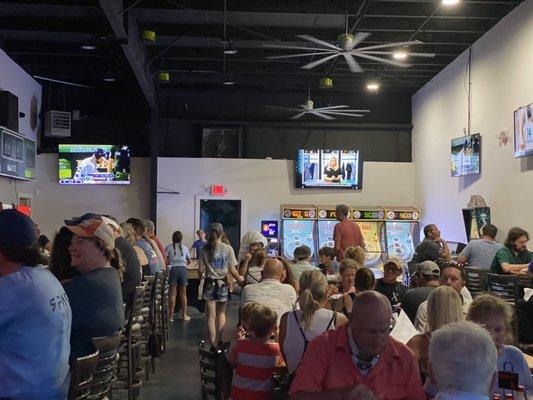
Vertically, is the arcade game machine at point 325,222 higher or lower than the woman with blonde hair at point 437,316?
higher

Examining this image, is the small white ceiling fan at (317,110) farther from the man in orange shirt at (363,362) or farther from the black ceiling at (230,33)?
the man in orange shirt at (363,362)

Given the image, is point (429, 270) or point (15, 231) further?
point (429, 270)

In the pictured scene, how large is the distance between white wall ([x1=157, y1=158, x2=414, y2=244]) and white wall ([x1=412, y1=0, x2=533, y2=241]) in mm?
1171

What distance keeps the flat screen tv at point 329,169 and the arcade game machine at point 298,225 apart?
2.33 ft

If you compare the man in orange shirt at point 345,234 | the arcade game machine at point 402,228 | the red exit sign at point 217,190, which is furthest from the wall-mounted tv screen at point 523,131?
the red exit sign at point 217,190

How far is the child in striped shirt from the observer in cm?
357

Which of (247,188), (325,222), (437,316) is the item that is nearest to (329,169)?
(325,222)

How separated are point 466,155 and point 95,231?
27.1 feet

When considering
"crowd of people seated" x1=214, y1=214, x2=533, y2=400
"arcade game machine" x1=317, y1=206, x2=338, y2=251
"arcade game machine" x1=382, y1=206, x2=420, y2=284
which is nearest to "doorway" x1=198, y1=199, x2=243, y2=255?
"arcade game machine" x1=317, y1=206, x2=338, y2=251

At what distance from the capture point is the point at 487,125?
31.6 feet

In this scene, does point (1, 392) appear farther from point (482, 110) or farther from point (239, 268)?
point (482, 110)

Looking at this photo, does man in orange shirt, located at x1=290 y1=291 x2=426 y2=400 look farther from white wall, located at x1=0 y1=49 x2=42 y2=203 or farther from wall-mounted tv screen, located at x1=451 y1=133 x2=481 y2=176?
white wall, located at x1=0 y1=49 x2=42 y2=203

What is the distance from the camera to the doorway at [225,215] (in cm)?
1345

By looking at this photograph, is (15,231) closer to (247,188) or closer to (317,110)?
(317,110)
